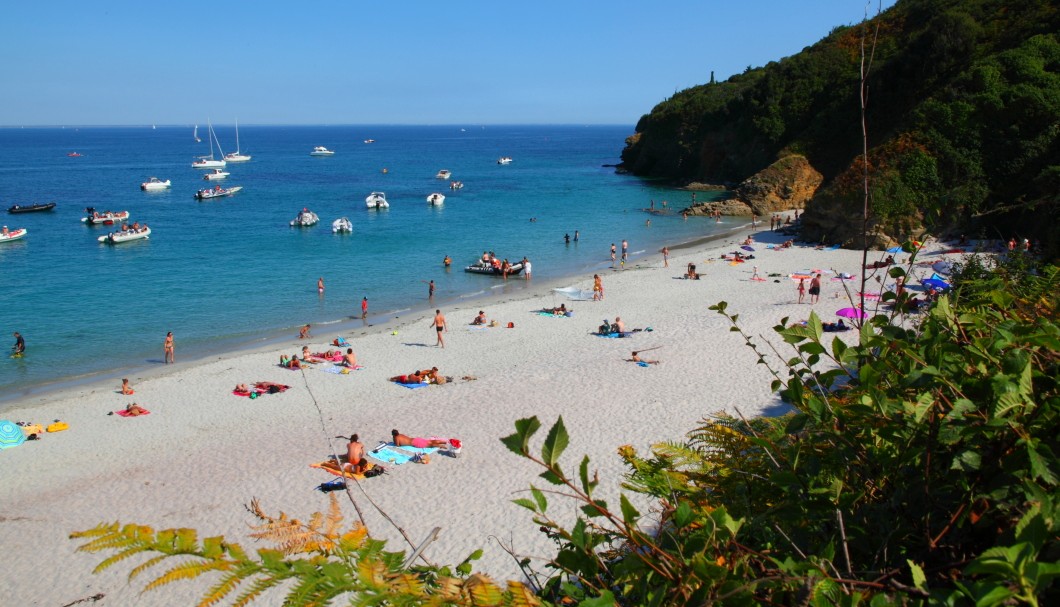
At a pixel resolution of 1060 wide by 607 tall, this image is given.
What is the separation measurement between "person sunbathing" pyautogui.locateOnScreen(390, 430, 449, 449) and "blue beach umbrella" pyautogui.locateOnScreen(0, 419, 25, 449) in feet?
28.9

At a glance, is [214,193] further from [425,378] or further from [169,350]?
[425,378]

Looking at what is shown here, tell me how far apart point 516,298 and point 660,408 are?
1458 centimetres

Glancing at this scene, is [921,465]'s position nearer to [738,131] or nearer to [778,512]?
[778,512]

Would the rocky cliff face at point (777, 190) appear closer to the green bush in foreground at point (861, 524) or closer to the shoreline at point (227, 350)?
the shoreline at point (227, 350)

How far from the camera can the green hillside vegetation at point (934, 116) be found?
32.7 meters

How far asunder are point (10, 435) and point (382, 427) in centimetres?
830

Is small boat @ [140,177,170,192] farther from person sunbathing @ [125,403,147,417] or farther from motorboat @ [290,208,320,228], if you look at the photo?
person sunbathing @ [125,403,147,417]

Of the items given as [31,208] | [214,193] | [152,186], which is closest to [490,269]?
[31,208]

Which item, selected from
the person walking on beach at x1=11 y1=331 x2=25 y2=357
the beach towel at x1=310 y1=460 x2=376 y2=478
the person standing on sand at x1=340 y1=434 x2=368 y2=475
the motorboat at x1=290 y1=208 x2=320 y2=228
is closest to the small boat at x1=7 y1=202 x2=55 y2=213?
the motorboat at x1=290 y1=208 x2=320 y2=228

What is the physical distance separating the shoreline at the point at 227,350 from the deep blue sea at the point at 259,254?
6.5 inches

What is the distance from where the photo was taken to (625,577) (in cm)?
259

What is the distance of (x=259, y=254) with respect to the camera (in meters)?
40.9

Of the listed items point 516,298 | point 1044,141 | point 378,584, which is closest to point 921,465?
point 378,584

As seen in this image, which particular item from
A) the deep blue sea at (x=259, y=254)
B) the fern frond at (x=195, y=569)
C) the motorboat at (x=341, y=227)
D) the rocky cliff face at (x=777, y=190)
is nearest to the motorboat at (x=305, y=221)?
the deep blue sea at (x=259, y=254)
